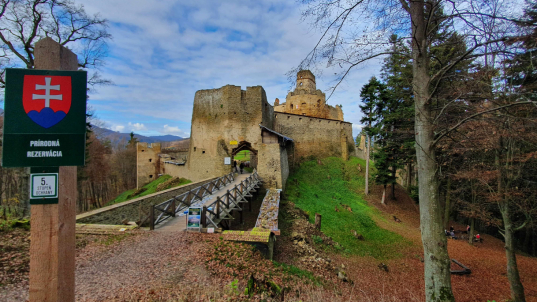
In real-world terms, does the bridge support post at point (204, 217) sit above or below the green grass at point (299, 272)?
above

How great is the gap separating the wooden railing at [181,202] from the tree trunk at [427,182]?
24.3ft

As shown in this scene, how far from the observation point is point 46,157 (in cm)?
218

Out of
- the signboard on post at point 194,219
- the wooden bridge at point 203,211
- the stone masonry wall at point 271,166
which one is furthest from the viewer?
the stone masonry wall at point 271,166

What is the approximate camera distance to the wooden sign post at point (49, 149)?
82.2 inches

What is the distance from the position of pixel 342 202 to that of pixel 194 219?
12590 millimetres

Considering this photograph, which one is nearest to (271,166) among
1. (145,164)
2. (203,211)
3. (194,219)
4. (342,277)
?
(203,211)

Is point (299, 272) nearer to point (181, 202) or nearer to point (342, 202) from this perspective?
point (181, 202)

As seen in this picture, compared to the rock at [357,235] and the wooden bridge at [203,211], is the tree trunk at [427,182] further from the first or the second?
the rock at [357,235]

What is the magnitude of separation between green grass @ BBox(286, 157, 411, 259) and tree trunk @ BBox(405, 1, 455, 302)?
23.2 feet

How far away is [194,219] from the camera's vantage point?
736 centimetres

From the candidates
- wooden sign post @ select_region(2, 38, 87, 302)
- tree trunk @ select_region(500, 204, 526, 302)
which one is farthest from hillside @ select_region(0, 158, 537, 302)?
wooden sign post @ select_region(2, 38, 87, 302)

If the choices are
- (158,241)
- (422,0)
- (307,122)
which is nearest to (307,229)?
(158,241)

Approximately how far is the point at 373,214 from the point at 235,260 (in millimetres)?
13332

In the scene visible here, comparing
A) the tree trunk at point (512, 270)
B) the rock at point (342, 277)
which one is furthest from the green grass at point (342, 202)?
the tree trunk at point (512, 270)
